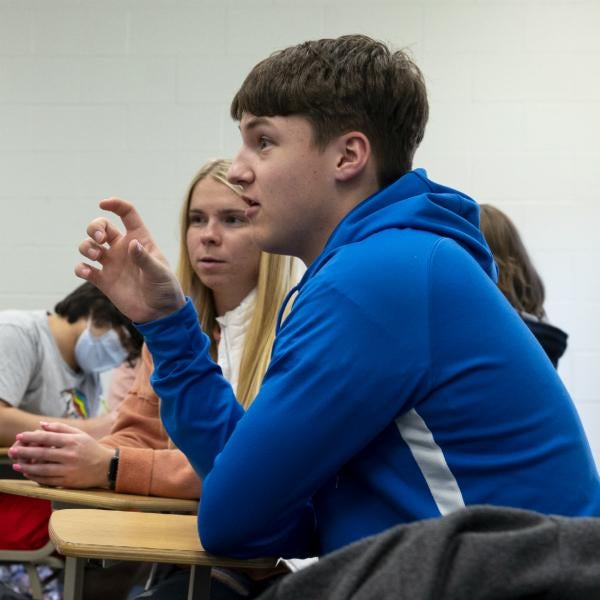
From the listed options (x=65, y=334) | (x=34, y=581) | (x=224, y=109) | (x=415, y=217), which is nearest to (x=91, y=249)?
(x=415, y=217)

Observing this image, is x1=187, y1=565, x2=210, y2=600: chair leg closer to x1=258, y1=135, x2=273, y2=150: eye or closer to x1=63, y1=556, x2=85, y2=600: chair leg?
x1=63, y1=556, x2=85, y2=600: chair leg

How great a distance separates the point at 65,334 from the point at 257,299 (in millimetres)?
1270

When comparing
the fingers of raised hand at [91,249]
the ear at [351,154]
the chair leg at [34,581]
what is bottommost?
the chair leg at [34,581]

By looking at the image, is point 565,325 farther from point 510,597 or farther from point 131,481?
point 510,597

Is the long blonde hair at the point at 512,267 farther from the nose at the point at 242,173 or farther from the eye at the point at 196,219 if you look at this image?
the nose at the point at 242,173

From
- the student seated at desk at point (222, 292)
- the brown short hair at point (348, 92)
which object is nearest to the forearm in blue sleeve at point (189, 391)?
the brown short hair at point (348, 92)

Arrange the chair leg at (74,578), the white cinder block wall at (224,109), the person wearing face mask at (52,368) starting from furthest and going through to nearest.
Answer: the white cinder block wall at (224,109)
the person wearing face mask at (52,368)
the chair leg at (74,578)

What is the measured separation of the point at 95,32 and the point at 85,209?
30.5 inches

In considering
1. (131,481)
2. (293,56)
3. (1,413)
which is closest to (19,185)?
(1,413)

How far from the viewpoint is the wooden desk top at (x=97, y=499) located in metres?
1.45

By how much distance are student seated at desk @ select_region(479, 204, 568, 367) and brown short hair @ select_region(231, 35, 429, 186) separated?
58.7 inches

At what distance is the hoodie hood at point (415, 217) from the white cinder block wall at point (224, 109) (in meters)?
2.97

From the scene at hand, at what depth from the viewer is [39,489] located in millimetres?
1472

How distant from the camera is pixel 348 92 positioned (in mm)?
1321
